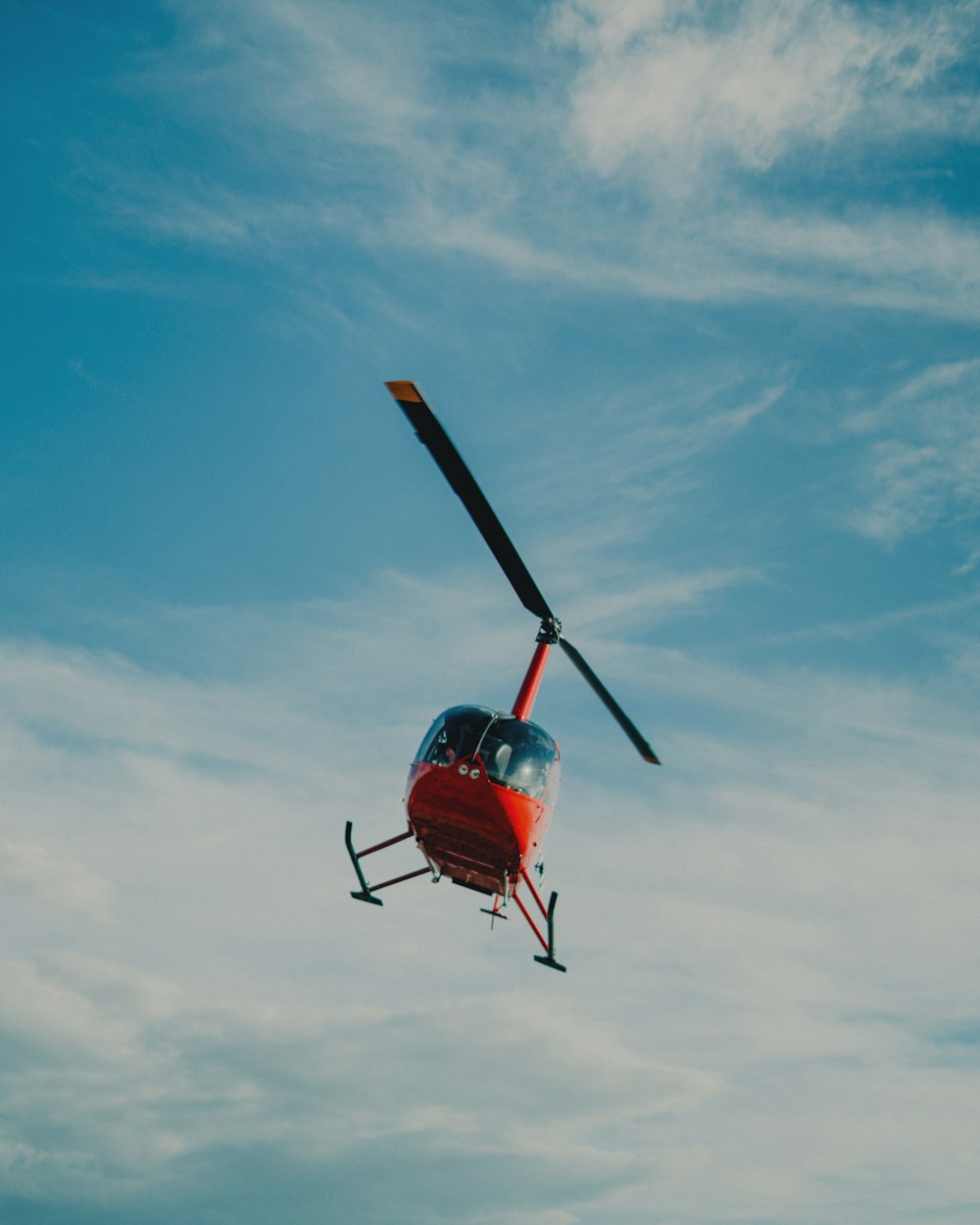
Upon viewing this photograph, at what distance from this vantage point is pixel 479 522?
3109 centimetres

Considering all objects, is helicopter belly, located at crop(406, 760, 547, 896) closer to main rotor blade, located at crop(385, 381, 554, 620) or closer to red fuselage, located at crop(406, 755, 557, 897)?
red fuselage, located at crop(406, 755, 557, 897)

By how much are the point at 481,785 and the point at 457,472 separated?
7.50m

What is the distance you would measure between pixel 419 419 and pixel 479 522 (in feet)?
10.2

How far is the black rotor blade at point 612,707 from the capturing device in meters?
34.9

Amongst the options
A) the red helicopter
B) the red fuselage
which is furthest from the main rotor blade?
the red fuselage

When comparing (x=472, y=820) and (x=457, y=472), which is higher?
(x=457, y=472)

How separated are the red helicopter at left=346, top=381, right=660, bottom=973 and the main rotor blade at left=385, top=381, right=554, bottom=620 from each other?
3 cm

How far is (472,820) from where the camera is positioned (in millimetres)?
31281

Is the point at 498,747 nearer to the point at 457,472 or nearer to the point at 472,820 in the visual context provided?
the point at 472,820

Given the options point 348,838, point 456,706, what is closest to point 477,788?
point 456,706

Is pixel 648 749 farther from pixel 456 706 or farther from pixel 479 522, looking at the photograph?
pixel 479 522

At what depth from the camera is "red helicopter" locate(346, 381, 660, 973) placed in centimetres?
3066

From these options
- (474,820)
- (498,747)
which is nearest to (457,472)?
(498,747)

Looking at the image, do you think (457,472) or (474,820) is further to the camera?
(474,820)
